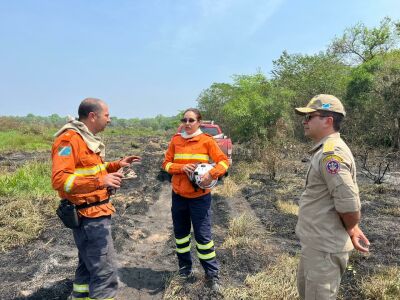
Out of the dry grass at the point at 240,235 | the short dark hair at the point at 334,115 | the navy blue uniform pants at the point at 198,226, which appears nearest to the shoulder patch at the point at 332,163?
the short dark hair at the point at 334,115

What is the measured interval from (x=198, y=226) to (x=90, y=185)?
1566 millimetres

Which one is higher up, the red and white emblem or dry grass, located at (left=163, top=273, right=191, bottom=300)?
the red and white emblem

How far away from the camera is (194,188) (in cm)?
397

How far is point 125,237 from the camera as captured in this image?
19.4 ft

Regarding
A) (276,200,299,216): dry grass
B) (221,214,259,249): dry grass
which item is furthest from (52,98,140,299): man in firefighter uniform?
(276,200,299,216): dry grass

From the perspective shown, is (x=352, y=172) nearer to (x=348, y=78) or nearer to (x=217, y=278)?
(x=217, y=278)

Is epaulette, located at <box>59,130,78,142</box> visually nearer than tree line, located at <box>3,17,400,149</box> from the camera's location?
Yes

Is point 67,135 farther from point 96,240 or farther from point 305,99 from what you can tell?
point 305,99

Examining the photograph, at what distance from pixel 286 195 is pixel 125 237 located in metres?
5.04

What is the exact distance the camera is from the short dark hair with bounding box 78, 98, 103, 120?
3084mm

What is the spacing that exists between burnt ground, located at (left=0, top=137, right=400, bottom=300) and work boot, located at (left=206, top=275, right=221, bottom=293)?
2.5 inches

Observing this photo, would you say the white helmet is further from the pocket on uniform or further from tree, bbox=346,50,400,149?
tree, bbox=346,50,400,149

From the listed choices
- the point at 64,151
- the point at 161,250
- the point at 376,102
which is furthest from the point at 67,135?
the point at 376,102

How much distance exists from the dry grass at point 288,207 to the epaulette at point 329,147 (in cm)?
536
